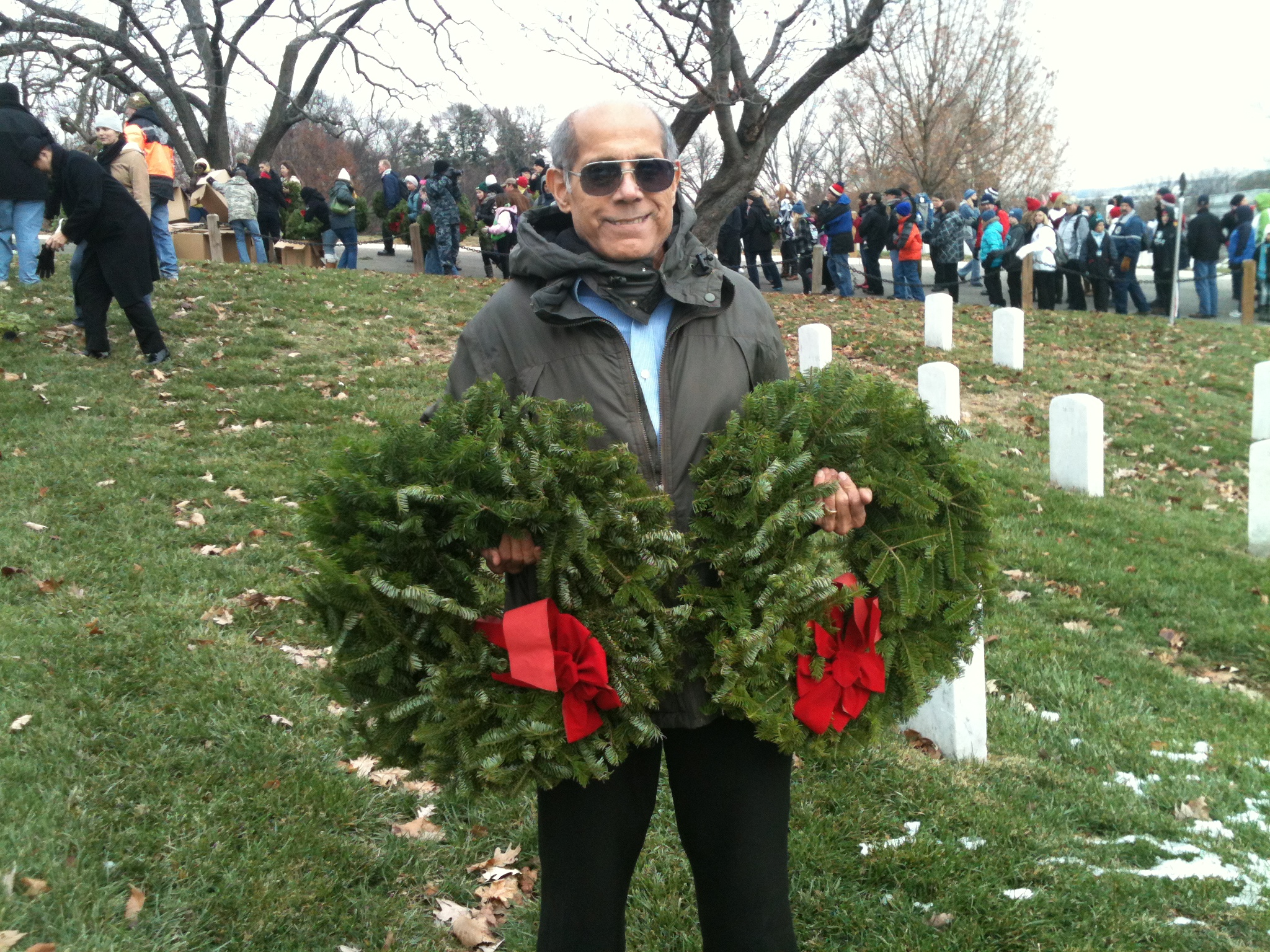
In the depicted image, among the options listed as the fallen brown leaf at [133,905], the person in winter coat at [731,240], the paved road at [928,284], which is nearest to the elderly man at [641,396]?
the fallen brown leaf at [133,905]

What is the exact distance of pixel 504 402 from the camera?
7.41 ft

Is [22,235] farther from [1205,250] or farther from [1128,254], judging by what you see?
[1205,250]

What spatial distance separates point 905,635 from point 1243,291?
19.1 meters

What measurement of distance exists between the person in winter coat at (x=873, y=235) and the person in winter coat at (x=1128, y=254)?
165 inches

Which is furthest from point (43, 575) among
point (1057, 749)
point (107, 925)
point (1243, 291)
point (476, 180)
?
point (476, 180)

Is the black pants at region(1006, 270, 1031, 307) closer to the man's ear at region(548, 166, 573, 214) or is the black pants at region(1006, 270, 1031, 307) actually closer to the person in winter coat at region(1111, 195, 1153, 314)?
the person in winter coat at region(1111, 195, 1153, 314)

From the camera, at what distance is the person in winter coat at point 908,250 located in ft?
60.9

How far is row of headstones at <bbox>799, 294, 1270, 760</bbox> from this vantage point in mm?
4535

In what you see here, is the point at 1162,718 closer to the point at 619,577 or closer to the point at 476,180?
the point at 619,577

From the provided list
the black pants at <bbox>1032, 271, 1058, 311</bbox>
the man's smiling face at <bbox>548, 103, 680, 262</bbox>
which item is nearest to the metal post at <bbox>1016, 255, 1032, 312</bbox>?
the black pants at <bbox>1032, 271, 1058, 311</bbox>

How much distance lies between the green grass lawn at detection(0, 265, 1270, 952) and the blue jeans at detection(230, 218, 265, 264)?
28.2ft

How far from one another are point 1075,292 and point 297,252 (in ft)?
47.3

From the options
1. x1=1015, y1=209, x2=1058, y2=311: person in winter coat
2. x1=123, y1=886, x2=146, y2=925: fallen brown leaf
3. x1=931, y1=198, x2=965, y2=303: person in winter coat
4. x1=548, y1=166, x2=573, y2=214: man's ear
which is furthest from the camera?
x1=931, y1=198, x2=965, y2=303: person in winter coat

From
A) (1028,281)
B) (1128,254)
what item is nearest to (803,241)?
(1028,281)
